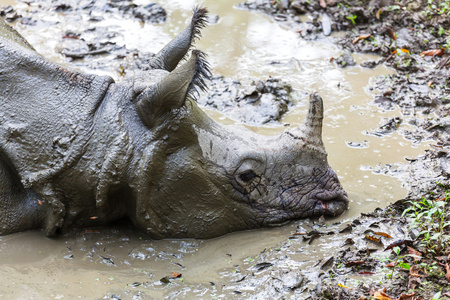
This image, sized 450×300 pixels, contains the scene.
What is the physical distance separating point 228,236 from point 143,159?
991mm

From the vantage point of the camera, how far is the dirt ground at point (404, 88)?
126 inches

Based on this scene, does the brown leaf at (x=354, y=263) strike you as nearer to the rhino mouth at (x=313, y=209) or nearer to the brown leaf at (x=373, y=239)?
the brown leaf at (x=373, y=239)

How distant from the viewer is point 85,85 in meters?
4.38

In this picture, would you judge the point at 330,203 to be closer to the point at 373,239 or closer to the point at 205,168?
the point at 373,239

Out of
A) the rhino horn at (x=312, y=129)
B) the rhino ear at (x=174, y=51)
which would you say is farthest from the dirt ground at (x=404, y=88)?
the rhino ear at (x=174, y=51)

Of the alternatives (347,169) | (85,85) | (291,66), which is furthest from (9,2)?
(347,169)

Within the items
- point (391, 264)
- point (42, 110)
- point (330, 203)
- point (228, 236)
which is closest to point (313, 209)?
point (330, 203)

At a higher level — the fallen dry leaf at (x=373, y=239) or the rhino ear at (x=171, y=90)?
the rhino ear at (x=171, y=90)

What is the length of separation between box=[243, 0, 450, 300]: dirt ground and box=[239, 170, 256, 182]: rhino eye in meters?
0.87

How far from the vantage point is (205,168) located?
431 cm

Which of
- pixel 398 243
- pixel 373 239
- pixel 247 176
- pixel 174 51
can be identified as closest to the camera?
pixel 398 243

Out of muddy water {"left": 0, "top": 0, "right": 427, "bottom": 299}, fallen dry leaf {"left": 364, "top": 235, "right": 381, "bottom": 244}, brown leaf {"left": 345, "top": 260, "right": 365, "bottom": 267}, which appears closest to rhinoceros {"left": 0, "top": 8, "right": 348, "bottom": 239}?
muddy water {"left": 0, "top": 0, "right": 427, "bottom": 299}

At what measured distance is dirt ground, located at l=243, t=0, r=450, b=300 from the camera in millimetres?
3205

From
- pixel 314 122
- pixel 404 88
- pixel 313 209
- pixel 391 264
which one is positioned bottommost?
pixel 313 209
